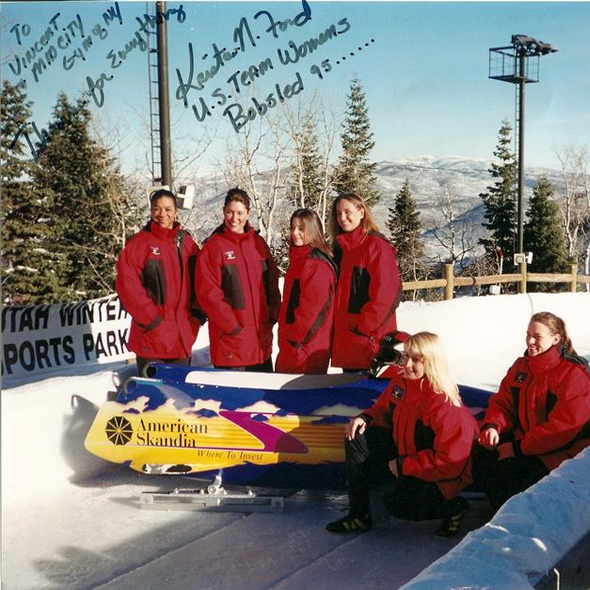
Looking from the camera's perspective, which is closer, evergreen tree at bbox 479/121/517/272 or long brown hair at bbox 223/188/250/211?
long brown hair at bbox 223/188/250/211

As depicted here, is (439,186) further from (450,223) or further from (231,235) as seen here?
(231,235)

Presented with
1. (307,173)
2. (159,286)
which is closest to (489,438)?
(159,286)

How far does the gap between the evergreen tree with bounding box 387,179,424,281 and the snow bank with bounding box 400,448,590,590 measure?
26174 millimetres

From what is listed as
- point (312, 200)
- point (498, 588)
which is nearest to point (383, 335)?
point (498, 588)

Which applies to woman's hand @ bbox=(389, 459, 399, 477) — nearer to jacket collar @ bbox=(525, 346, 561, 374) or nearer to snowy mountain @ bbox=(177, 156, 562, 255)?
jacket collar @ bbox=(525, 346, 561, 374)

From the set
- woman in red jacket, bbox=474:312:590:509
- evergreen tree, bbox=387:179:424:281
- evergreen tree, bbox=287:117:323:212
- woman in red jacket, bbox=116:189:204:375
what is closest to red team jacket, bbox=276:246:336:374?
woman in red jacket, bbox=116:189:204:375

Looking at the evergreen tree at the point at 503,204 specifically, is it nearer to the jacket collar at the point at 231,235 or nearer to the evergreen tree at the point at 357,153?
the evergreen tree at the point at 357,153

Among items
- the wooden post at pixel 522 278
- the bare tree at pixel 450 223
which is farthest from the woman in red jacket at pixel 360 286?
the bare tree at pixel 450 223

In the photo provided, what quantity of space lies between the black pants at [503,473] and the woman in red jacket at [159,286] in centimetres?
162

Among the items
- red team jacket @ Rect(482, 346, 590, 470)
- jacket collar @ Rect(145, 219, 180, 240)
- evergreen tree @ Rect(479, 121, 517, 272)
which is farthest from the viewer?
evergreen tree @ Rect(479, 121, 517, 272)

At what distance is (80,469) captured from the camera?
3.55 m

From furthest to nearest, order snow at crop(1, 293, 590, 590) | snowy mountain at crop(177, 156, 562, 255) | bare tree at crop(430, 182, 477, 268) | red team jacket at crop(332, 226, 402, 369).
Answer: bare tree at crop(430, 182, 477, 268) → snowy mountain at crop(177, 156, 562, 255) → red team jacket at crop(332, 226, 402, 369) → snow at crop(1, 293, 590, 590)

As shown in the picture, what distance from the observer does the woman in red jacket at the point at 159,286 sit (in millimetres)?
3688

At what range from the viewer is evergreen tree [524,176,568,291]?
85.9 feet
